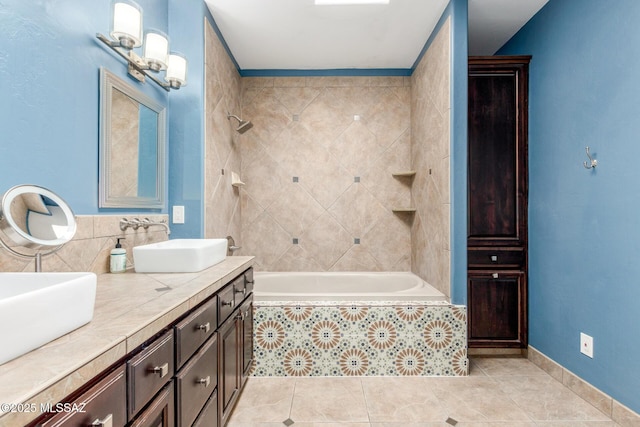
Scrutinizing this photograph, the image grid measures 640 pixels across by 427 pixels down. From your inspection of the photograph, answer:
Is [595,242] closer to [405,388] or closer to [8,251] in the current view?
[405,388]

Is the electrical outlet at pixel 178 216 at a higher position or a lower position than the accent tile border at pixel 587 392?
higher

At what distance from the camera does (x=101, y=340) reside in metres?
0.73

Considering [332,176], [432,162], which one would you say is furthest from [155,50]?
[432,162]

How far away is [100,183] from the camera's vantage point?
1.55 m

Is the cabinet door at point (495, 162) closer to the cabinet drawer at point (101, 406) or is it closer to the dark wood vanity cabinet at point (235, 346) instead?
the dark wood vanity cabinet at point (235, 346)

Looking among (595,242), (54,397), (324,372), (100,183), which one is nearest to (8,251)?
(100,183)

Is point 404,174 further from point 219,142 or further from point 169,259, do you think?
point 169,259

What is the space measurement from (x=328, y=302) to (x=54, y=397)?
6.19ft

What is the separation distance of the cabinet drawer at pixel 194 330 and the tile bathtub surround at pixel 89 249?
563 millimetres

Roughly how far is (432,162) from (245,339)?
6.18 ft

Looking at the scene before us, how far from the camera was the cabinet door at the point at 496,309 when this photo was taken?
2541 mm

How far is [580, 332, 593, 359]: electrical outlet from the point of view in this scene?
6.32 feet

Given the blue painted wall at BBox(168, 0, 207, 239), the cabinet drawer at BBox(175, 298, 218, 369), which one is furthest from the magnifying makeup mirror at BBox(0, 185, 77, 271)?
the blue painted wall at BBox(168, 0, 207, 239)

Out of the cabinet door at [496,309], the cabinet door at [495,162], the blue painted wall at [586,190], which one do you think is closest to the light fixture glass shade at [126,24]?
the cabinet door at [495,162]
